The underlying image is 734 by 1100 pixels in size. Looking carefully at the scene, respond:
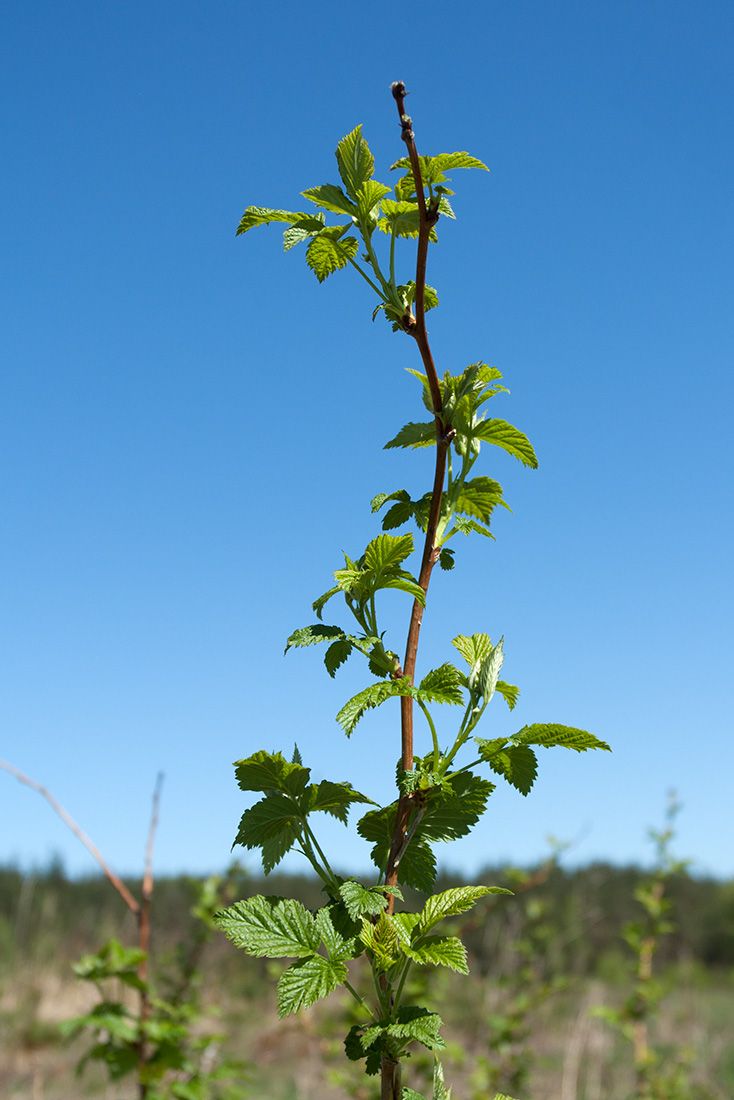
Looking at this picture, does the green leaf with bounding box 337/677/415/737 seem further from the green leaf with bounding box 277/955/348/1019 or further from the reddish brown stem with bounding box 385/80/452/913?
the green leaf with bounding box 277/955/348/1019

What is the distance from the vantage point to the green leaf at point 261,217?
1219mm

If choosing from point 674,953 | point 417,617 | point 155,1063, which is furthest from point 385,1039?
point 674,953

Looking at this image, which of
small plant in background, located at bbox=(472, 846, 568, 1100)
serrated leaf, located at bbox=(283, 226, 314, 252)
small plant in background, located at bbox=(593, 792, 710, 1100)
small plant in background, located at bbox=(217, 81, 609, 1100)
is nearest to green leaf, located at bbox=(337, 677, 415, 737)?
small plant in background, located at bbox=(217, 81, 609, 1100)

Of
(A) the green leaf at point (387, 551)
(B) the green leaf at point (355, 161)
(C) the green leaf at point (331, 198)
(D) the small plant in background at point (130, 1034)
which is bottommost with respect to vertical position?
(D) the small plant in background at point (130, 1034)

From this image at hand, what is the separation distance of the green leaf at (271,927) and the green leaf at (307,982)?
0.6 inches

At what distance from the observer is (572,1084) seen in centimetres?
365

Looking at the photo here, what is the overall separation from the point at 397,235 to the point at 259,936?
3.28 feet

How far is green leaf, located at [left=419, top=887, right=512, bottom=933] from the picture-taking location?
3.48 ft

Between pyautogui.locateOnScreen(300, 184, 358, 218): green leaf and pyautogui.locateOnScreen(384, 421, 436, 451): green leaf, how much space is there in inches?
12.6

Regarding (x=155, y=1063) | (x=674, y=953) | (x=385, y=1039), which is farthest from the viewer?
(x=674, y=953)

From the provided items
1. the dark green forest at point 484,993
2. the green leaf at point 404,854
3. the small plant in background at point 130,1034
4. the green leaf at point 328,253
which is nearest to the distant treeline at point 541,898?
the dark green forest at point 484,993

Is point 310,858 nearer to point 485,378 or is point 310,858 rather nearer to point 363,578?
point 363,578

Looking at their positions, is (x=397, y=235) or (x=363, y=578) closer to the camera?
(x=363, y=578)

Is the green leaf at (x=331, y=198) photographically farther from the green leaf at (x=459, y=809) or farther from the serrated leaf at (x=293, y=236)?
the green leaf at (x=459, y=809)
